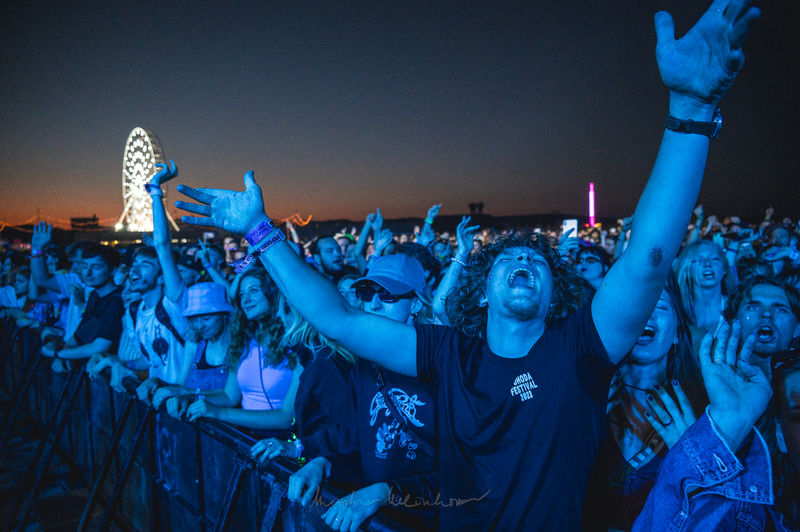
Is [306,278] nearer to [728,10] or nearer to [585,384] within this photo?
[585,384]

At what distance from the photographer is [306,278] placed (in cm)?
165

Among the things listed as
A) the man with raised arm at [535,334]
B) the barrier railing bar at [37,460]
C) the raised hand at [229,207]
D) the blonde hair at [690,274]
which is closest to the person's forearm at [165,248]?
the barrier railing bar at [37,460]

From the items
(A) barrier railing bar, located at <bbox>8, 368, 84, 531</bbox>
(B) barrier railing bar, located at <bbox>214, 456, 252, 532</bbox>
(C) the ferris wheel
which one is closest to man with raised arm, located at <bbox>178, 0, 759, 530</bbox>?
(B) barrier railing bar, located at <bbox>214, 456, 252, 532</bbox>

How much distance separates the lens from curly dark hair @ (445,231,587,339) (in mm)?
1991

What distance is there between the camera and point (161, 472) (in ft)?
10.7

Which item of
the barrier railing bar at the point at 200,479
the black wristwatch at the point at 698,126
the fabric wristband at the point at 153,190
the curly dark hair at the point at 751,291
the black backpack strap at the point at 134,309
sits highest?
the fabric wristband at the point at 153,190

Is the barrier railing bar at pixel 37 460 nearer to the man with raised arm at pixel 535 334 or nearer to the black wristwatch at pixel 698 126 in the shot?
the man with raised arm at pixel 535 334

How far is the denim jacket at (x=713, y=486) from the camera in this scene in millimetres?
1343

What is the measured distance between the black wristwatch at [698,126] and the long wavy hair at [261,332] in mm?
2447

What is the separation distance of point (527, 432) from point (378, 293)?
120 cm

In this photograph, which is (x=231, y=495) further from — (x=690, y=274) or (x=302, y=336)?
(x=690, y=274)

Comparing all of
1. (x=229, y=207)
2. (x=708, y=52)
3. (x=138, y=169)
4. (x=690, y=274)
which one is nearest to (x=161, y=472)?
(x=229, y=207)

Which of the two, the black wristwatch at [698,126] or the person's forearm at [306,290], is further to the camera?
the person's forearm at [306,290]

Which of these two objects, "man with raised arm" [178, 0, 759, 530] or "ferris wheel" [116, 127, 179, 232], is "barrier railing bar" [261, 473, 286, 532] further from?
"ferris wheel" [116, 127, 179, 232]
